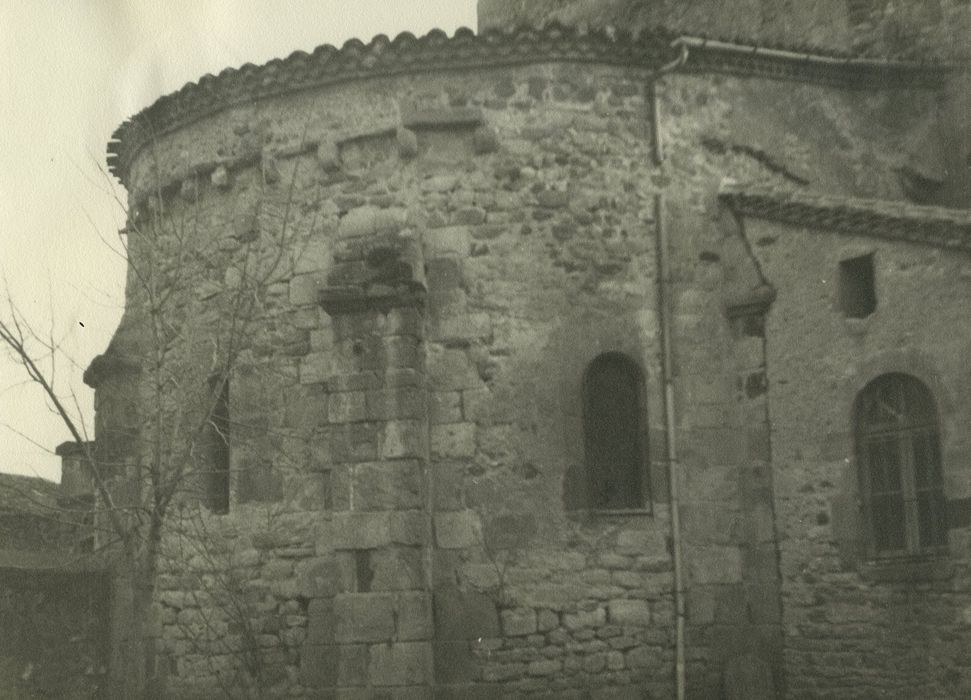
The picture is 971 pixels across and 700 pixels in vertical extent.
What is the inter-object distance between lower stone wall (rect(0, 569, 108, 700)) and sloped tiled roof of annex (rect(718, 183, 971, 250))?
7649 millimetres

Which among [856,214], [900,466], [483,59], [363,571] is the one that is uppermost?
[483,59]

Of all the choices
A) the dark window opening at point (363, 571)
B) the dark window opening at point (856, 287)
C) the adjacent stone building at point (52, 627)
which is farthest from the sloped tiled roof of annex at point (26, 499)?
the dark window opening at point (856, 287)

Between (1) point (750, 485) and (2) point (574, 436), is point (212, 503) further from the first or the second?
(1) point (750, 485)

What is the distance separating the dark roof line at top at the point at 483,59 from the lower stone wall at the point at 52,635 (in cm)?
490

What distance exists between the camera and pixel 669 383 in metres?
12.6

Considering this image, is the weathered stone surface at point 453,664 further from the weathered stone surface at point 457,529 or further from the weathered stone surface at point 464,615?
the weathered stone surface at point 457,529

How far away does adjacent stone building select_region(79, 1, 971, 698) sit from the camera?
458 inches

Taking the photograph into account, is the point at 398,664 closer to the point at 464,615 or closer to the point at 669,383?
the point at 464,615

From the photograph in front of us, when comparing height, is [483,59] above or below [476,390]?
above

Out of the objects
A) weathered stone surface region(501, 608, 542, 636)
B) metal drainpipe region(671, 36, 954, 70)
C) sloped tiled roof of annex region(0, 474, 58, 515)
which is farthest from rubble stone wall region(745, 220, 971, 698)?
sloped tiled roof of annex region(0, 474, 58, 515)

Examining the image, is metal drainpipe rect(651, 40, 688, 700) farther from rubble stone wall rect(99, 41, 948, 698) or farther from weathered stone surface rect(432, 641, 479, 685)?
weathered stone surface rect(432, 641, 479, 685)

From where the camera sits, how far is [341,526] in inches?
453

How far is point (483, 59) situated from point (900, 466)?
5.23m

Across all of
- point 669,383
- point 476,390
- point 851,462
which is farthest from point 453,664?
point 851,462
